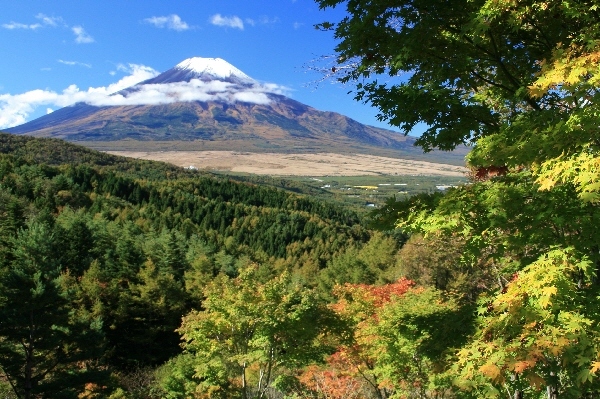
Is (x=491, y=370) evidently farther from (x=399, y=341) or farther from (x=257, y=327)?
(x=257, y=327)

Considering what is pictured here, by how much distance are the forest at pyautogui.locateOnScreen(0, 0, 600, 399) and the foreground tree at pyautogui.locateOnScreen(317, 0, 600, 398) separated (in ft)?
0.09

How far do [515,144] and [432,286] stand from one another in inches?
443

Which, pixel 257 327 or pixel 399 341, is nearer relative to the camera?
pixel 399 341

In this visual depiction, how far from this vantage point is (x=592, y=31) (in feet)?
14.4

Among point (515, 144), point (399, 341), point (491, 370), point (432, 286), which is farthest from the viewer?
point (432, 286)

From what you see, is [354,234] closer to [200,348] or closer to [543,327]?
[200,348]

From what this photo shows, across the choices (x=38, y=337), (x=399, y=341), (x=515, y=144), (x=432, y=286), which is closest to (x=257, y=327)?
(x=399, y=341)

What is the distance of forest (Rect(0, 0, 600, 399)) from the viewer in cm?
432

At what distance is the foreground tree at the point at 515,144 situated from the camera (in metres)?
4.12

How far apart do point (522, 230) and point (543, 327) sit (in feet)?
3.62

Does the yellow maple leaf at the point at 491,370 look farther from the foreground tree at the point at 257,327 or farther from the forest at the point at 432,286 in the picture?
the foreground tree at the point at 257,327

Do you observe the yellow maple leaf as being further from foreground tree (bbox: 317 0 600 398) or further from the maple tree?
the maple tree

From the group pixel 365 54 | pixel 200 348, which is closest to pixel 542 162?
pixel 365 54

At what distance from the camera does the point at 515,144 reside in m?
4.62
